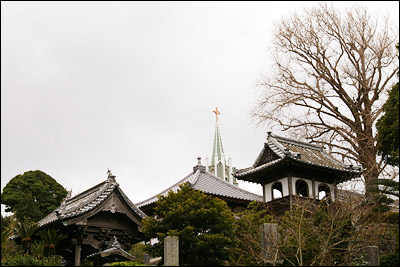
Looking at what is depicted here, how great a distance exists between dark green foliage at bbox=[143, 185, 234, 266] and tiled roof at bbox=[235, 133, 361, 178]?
6.50 metres

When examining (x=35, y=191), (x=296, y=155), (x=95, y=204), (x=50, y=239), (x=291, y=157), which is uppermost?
(x=35, y=191)

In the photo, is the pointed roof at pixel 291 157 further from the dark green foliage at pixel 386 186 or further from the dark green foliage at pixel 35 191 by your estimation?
the dark green foliage at pixel 35 191

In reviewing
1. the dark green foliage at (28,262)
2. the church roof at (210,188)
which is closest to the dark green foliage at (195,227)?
the dark green foliage at (28,262)

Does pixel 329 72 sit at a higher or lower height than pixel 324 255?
higher

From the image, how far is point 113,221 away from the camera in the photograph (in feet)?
58.7

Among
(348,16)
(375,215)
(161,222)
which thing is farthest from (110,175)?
(348,16)

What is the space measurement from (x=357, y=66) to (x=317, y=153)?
526cm

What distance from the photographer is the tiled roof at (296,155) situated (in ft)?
72.0

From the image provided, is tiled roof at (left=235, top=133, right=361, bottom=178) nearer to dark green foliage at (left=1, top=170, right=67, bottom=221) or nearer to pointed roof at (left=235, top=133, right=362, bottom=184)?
pointed roof at (left=235, top=133, right=362, bottom=184)

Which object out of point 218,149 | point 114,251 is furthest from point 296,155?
point 218,149

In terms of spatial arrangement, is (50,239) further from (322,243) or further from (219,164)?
(219,164)

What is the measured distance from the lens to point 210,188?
25844mm

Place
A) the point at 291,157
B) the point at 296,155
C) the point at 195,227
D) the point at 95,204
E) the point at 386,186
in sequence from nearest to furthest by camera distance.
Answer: the point at 386,186
the point at 195,227
the point at 95,204
the point at 291,157
the point at 296,155

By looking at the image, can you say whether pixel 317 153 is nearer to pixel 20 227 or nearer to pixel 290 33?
pixel 290 33
